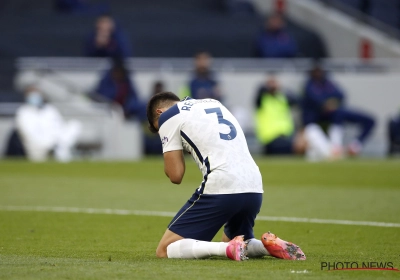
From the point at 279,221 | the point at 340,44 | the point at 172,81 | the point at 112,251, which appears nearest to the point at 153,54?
the point at 172,81

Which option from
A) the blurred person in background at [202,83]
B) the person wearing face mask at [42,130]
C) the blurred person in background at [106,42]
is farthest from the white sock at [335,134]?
the person wearing face mask at [42,130]

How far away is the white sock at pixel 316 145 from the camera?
22.5m

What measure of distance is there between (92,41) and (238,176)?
56.5 feet

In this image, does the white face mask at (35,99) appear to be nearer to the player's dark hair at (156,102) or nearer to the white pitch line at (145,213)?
the white pitch line at (145,213)

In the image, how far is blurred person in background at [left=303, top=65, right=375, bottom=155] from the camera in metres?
23.4

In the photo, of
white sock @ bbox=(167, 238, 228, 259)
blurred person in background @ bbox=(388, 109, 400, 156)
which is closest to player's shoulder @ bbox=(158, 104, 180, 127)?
white sock @ bbox=(167, 238, 228, 259)

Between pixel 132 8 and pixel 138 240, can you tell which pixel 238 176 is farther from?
pixel 132 8

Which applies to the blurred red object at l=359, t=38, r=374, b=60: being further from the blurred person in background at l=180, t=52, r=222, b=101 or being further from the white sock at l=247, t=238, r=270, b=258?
the white sock at l=247, t=238, r=270, b=258

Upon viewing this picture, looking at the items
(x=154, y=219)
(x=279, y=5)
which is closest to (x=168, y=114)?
(x=154, y=219)

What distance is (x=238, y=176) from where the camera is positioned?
7.49m

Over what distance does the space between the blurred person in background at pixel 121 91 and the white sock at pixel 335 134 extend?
4414 mm

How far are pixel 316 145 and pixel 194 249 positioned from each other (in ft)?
50.5

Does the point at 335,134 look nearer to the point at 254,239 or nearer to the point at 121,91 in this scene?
the point at 121,91

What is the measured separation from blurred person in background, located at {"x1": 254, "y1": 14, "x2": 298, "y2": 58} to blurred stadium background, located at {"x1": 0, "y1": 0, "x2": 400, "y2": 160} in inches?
7.3
